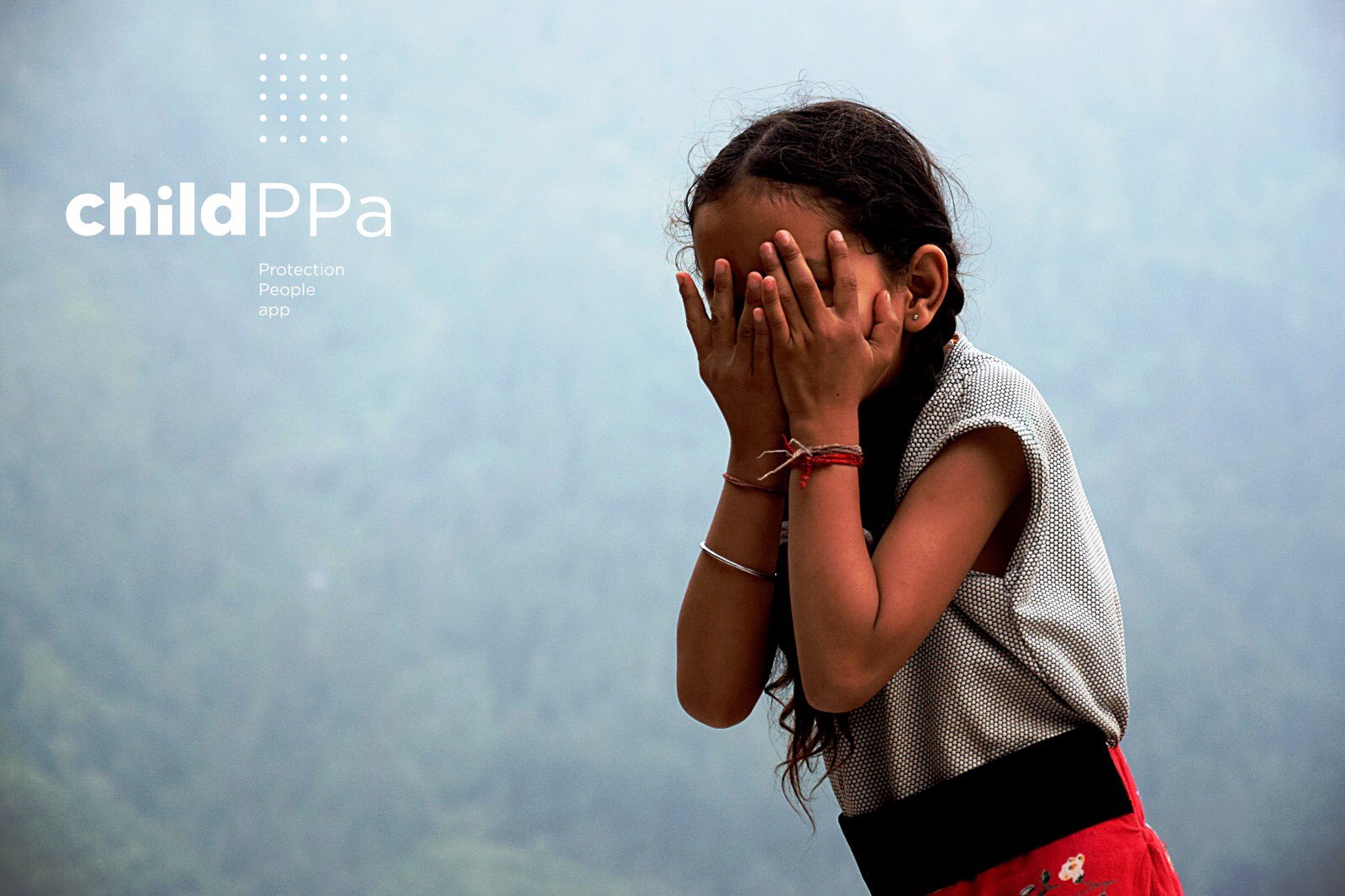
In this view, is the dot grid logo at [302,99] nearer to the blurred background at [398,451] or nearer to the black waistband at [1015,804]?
the blurred background at [398,451]

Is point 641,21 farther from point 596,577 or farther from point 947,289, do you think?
point 947,289

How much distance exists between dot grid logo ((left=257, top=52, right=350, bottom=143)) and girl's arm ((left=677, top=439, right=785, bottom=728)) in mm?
2055

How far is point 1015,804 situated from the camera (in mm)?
654

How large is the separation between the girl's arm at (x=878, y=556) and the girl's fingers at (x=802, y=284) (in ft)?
0.21

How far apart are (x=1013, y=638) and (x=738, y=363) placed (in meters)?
0.23

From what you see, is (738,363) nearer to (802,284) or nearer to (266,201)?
(802,284)

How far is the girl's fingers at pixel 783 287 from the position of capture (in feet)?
2.20

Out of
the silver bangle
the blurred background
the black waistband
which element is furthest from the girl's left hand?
the blurred background

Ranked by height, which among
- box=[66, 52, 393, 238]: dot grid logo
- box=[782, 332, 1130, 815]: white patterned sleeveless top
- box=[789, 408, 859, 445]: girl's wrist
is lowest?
box=[782, 332, 1130, 815]: white patterned sleeveless top

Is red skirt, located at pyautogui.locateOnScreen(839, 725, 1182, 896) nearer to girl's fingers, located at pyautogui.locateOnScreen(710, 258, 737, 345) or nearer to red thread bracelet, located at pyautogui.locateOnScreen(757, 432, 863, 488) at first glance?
red thread bracelet, located at pyautogui.locateOnScreen(757, 432, 863, 488)

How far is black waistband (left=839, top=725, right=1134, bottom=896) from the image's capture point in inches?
25.7

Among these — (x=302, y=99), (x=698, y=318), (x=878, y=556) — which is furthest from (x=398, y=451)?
(x=878, y=556)

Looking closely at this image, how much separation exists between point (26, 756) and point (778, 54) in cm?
226

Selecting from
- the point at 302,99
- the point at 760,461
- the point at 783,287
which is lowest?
the point at 760,461
